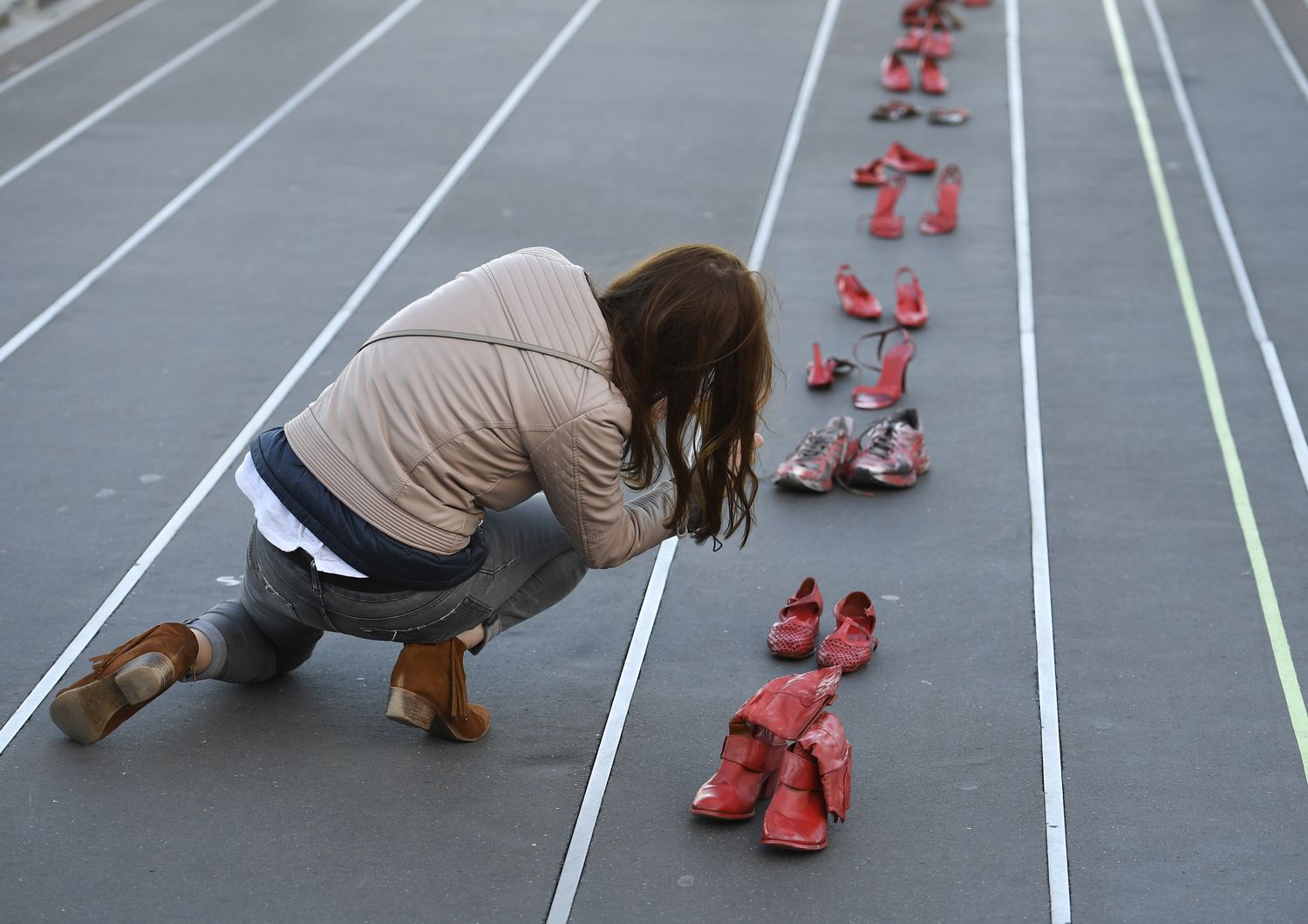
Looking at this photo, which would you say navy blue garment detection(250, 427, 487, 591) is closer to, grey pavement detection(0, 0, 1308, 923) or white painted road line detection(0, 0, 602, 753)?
grey pavement detection(0, 0, 1308, 923)

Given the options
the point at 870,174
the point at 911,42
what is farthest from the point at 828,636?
the point at 911,42

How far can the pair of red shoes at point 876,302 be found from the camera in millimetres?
5785

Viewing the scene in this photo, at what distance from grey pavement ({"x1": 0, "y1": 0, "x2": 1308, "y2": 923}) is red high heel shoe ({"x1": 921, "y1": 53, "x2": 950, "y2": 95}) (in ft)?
0.99

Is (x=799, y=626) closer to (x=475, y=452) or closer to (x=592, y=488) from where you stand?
(x=592, y=488)

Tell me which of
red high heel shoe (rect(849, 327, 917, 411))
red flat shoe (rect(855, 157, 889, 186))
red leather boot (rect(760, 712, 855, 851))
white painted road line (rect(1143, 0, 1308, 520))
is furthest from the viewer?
red flat shoe (rect(855, 157, 889, 186))

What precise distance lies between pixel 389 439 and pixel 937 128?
6.02m

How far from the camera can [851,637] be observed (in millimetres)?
3715

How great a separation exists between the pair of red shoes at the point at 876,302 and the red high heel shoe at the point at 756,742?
2891 mm

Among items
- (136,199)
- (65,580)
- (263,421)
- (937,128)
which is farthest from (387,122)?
(65,580)

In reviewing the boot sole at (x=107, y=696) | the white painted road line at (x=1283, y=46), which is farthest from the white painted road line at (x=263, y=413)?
the white painted road line at (x=1283, y=46)

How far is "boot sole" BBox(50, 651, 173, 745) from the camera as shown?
3059mm

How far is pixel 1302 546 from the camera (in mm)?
4266

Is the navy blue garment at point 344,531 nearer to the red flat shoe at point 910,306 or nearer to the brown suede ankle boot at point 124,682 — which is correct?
the brown suede ankle boot at point 124,682

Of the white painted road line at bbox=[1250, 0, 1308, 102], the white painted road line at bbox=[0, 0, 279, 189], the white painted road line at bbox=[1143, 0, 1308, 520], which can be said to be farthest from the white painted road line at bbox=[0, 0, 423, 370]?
the white painted road line at bbox=[1250, 0, 1308, 102]
